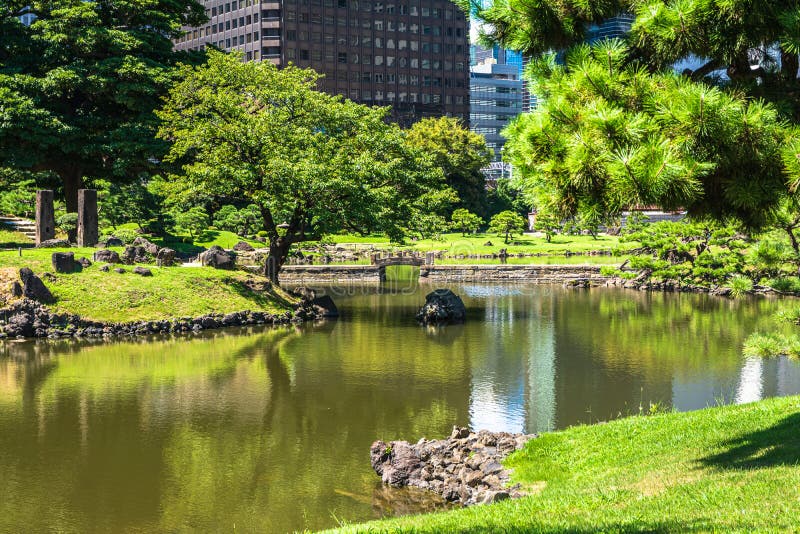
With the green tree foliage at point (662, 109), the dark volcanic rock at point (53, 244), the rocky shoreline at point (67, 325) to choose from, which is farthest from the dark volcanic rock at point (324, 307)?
the green tree foliage at point (662, 109)

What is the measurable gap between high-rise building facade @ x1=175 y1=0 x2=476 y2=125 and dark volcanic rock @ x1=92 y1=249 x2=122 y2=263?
4372 inches

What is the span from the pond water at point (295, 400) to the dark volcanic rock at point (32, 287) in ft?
10.2

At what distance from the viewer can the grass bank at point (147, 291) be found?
37312mm

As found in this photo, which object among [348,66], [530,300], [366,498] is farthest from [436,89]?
[366,498]

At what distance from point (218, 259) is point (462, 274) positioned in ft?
92.2

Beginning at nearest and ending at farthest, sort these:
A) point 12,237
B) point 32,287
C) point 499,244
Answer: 1. point 32,287
2. point 12,237
3. point 499,244

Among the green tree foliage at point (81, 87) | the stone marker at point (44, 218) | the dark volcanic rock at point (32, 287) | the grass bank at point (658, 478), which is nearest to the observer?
the grass bank at point (658, 478)

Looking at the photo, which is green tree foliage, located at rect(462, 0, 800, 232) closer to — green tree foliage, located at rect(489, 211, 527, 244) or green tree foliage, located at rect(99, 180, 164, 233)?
green tree foliage, located at rect(99, 180, 164, 233)

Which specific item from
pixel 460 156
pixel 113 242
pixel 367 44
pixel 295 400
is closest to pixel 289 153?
pixel 113 242

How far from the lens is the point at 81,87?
4778 centimetres

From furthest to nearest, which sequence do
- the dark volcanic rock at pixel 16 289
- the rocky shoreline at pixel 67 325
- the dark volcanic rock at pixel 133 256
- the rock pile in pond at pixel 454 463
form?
the dark volcanic rock at pixel 133 256
the dark volcanic rock at pixel 16 289
the rocky shoreline at pixel 67 325
the rock pile in pond at pixel 454 463

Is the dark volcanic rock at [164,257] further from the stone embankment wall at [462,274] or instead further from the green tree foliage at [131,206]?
the green tree foliage at [131,206]

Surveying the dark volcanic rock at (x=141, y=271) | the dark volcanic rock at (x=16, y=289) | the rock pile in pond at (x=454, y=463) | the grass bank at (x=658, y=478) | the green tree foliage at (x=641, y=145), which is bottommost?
the rock pile in pond at (x=454, y=463)

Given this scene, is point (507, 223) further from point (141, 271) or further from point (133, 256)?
point (141, 271)
